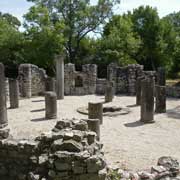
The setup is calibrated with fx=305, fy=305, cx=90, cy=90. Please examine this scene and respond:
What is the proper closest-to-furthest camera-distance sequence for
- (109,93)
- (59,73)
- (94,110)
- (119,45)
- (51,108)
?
(94,110)
(51,108)
(109,93)
(59,73)
(119,45)

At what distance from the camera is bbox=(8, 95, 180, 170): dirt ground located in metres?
10.4

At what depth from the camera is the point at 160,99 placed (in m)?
17.4

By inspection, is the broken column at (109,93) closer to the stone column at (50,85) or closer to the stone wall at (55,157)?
the stone column at (50,85)

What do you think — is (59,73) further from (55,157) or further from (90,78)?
(55,157)

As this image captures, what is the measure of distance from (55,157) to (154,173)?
→ 276 centimetres

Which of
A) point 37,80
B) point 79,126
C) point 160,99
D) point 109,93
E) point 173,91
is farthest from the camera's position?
point 37,80

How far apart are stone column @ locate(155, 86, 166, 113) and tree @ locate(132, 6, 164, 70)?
1807 centimetres

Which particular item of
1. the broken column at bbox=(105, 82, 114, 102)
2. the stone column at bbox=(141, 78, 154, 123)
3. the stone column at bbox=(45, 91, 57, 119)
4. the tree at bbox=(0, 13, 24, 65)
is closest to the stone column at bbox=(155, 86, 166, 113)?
the stone column at bbox=(141, 78, 154, 123)

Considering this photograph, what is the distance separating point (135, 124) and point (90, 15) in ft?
63.8

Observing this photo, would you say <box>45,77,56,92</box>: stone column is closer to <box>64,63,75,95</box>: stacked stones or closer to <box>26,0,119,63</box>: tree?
<box>64,63,75,95</box>: stacked stones

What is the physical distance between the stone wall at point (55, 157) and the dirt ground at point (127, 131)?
0.97m

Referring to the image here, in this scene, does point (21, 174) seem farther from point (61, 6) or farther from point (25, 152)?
point (61, 6)

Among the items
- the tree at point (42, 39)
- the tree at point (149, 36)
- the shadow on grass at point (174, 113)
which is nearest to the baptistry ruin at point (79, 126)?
the shadow on grass at point (174, 113)

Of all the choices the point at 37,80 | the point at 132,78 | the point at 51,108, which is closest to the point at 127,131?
the point at 51,108
